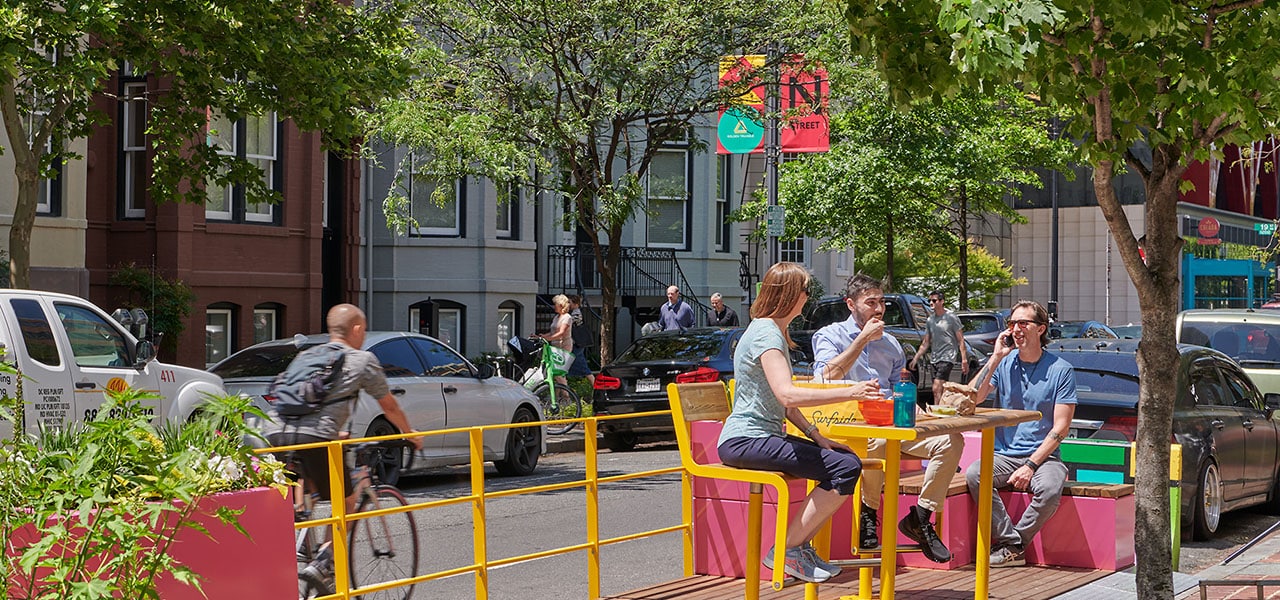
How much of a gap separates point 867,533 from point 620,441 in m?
11.3

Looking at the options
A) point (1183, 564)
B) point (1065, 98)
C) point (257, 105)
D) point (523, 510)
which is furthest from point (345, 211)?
point (1065, 98)

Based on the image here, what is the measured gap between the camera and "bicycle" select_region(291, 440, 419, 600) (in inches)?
297

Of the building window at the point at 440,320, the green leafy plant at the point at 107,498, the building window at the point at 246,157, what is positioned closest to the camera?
the green leafy plant at the point at 107,498

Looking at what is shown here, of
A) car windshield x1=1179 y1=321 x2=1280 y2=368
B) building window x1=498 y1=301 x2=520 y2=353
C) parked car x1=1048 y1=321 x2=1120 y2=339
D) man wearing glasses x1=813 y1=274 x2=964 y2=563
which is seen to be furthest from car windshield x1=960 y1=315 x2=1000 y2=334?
man wearing glasses x1=813 y1=274 x2=964 y2=563

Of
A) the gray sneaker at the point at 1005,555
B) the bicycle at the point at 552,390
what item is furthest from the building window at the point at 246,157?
the gray sneaker at the point at 1005,555

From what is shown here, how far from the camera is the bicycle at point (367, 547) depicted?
7.54 metres

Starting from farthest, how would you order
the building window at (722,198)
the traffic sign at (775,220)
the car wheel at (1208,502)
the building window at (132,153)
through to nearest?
the building window at (722,198), the traffic sign at (775,220), the building window at (132,153), the car wheel at (1208,502)

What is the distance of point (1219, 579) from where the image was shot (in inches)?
352

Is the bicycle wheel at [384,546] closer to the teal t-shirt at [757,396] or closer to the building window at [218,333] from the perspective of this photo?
the teal t-shirt at [757,396]

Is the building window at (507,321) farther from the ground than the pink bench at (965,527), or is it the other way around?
the building window at (507,321)

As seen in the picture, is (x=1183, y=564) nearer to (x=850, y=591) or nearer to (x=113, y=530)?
(x=850, y=591)

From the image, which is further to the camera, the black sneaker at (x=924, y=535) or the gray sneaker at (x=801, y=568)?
the black sneaker at (x=924, y=535)

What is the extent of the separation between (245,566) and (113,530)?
1.04 m

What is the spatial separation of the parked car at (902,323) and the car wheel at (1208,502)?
31.7 ft
